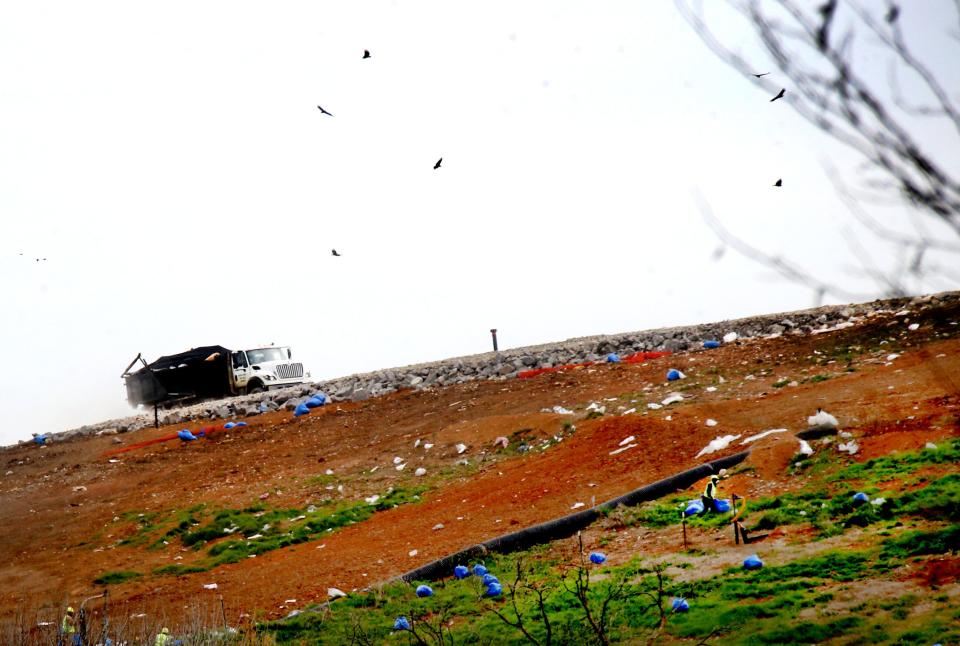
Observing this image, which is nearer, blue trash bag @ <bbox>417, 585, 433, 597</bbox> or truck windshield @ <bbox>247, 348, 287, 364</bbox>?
blue trash bag @ <bbox>417, 585, 433, 597</bbox>

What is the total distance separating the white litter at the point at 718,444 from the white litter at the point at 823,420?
0.77 meters

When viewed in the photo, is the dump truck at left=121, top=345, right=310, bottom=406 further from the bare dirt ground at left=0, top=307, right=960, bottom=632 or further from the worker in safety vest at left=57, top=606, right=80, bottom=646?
the worker in safety vest at left=57, top=606, right=80, bottom=646

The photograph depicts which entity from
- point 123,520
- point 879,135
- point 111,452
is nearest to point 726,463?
point 879,135

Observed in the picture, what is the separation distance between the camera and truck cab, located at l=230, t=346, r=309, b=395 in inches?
945

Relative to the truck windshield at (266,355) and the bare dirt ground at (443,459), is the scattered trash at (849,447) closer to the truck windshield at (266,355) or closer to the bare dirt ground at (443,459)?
the bare dirt ground at (443,459)

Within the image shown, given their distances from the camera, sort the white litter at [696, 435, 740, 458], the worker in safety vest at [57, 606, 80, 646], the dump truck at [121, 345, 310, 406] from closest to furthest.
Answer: the worker in safety vest at [57, 606, 80, 646], the white litter at [696, 435, 740, 458], the dump truck at [121, 345, 310, 406]

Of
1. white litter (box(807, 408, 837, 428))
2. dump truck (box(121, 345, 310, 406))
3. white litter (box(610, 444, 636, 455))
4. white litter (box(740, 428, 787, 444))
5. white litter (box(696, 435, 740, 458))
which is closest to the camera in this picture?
white litter (box(807, 408, 837, 428))

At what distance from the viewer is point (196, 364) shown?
938 inches

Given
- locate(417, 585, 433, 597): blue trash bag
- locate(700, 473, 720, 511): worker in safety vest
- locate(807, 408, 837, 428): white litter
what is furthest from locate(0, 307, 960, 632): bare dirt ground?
locate(417, 585, 433, 597): blue trash bag

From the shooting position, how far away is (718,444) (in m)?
8.34

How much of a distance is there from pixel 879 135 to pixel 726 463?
5883 mm

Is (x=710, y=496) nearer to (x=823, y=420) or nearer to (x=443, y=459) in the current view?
(x=823, y=420)

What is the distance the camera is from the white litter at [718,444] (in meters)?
8.27

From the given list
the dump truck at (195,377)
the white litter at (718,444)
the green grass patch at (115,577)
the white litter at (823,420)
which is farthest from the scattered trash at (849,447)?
the dump truck at (195,377)
